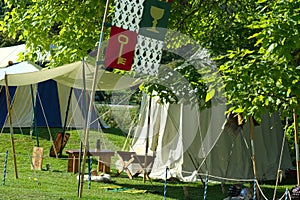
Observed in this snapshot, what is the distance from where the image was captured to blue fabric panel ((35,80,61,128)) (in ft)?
55.1

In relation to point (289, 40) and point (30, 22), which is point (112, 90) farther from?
point (289, 40)

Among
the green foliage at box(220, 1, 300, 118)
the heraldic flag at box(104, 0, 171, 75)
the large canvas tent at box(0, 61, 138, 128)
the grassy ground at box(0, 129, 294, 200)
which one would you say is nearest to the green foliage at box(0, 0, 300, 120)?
the green foliage at box(220, 1, 300, 118)

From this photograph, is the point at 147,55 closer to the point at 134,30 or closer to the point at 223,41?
the point at 134,30

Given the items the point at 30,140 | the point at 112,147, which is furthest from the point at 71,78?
the point at 30,140

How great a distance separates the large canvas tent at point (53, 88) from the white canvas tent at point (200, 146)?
4.94 feet

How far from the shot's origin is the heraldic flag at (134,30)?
24.9 feet

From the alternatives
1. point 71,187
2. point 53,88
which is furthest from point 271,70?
point 53,88

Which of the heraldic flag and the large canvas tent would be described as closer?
the heraldic flag

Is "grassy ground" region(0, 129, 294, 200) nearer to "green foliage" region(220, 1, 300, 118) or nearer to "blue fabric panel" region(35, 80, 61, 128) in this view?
"green foliage" region(220, 1, 300, 118)

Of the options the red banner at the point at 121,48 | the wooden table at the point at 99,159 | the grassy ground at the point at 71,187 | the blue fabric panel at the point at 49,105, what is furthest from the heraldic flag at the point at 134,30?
the blue fabric panel at the point at 49,105

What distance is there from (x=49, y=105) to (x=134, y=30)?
31.7 ft

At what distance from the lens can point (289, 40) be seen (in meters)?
5.88

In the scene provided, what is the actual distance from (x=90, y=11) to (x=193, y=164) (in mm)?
3217

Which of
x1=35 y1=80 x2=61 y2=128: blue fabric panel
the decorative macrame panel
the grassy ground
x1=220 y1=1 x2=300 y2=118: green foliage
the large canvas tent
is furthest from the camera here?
x1=35 y1=80 x2=61 y2=128: blue fabric panel
